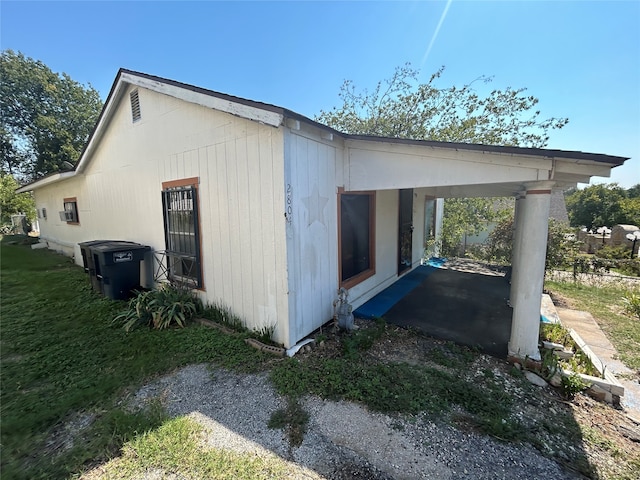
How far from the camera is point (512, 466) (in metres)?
2.05

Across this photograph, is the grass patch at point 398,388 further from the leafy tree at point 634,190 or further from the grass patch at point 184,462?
the leafy tree at point 634,190

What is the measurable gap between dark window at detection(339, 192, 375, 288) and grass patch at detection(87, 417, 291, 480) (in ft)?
9.86

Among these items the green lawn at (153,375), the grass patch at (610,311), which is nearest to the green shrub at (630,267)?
the grass patch at (610,311)

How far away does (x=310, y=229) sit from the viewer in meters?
3.90

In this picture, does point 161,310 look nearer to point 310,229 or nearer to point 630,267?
point 310,229

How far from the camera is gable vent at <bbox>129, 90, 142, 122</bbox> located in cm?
553

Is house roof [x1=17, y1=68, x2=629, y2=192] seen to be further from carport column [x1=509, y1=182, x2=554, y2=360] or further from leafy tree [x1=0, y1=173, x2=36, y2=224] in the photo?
leafy tree [x1=0, y1=173, x2=36, y2=224]

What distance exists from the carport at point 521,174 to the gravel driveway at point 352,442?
1.62m

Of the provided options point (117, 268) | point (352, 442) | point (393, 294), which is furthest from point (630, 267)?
point (117, 268)

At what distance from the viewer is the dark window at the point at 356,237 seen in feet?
16.1

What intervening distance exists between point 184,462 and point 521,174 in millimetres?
4263

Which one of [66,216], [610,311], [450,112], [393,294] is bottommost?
[610,311]

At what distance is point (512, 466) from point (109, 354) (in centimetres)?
473

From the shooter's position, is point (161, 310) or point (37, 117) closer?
point (161, 310)
